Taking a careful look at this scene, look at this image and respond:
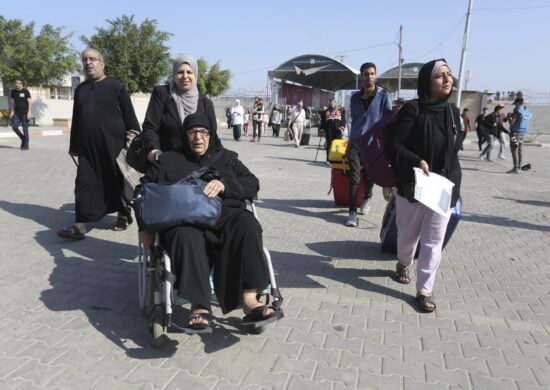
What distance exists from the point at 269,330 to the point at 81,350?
119 cm

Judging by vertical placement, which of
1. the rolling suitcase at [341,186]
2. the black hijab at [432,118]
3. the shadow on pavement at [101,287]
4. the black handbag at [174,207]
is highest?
the black hijab at [432,118]

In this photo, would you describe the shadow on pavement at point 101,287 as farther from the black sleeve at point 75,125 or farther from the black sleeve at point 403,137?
the black sleeve at point 403,137

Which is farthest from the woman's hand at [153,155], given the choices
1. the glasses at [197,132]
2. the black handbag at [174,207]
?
the black handbag at [174,207]

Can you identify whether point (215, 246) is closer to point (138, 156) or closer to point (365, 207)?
point (138, 156)

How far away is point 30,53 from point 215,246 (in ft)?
86.4

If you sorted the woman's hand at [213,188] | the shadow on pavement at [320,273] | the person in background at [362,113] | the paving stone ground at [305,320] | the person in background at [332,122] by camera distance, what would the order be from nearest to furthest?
the paving stone ground at [305,320] < the woman's hand at [213,188] < the shadow on pavement at [320,273] < the person in background at [362,113] < the person in background at [332,122]

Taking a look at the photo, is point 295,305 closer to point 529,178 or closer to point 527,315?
point 527,315

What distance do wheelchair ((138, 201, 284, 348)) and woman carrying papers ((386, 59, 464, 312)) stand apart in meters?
1.27

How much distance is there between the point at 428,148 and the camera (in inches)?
136

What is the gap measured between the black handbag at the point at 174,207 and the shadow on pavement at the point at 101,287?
745mm

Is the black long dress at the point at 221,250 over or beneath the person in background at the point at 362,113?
beneath

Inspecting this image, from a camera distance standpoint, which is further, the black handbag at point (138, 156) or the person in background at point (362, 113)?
the person in background at point (362, 113)

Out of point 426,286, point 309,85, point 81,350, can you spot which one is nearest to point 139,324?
point 81,350

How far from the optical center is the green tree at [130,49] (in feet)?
99.5
